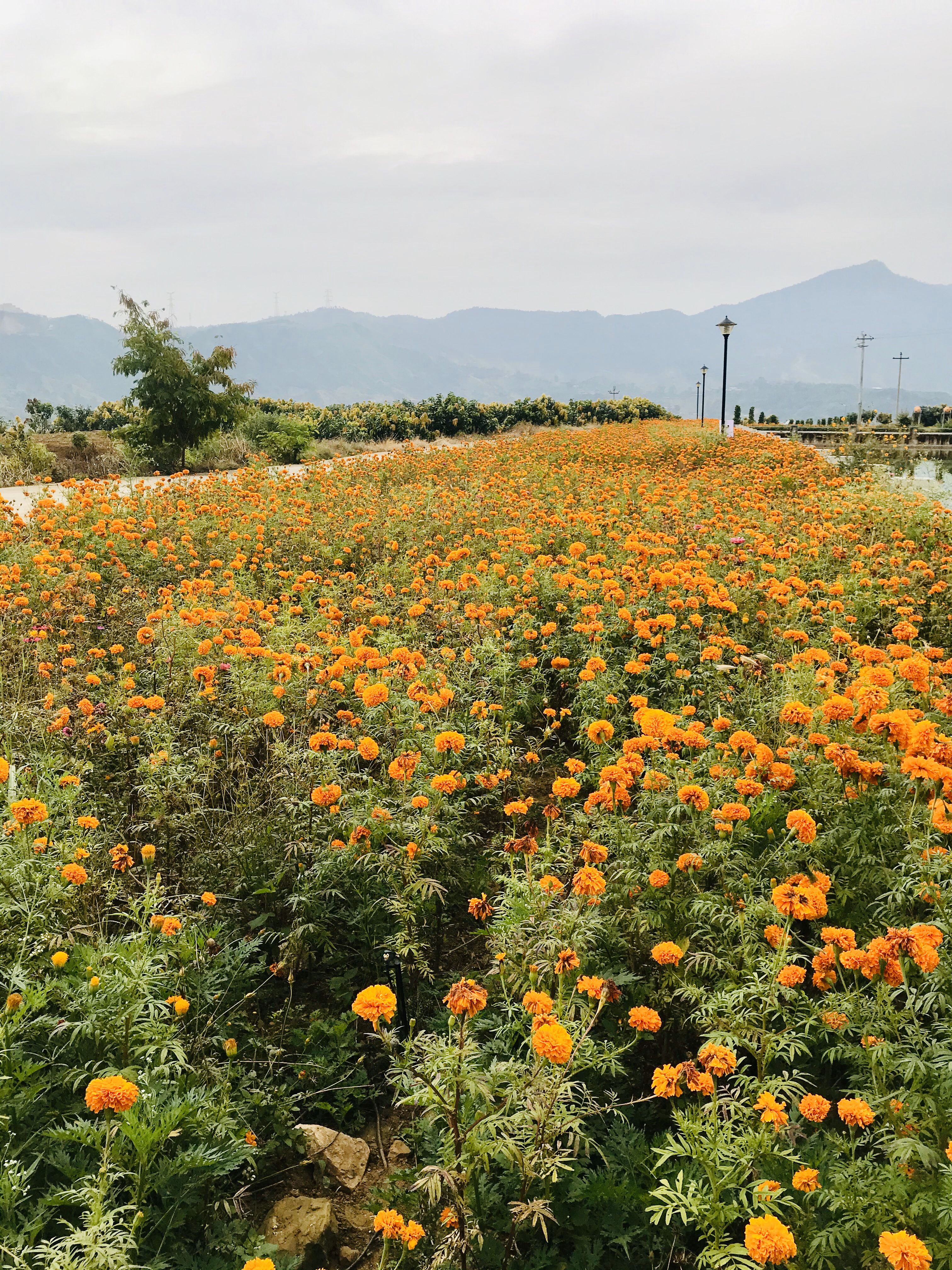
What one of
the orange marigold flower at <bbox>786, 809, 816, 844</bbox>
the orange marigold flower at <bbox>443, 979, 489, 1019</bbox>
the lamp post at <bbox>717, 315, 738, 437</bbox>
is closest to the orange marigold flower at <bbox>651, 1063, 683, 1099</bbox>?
the orange marigold flower at <bbox>443, 979, 489, 1019</bbox>

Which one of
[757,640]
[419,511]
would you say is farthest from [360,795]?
[419,511]

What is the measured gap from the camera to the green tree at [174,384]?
59.3 feet

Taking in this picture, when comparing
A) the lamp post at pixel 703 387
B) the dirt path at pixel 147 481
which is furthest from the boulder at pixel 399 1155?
the lamp post at pixel 703 387

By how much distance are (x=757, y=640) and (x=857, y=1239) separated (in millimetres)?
4485

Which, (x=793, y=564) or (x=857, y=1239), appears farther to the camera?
(x=793, y=564)

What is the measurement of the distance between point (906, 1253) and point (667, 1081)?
599 mm

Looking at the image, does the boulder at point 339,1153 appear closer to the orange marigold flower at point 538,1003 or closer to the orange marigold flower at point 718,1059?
the orange marigold flower at point 538,1003

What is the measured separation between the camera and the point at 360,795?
3.42 metres

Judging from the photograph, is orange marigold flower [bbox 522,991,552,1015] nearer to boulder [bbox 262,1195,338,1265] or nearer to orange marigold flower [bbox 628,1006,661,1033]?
orange marigold flower [bbox 628,1006,661,1033]

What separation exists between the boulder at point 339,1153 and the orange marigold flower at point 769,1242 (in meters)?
1.50

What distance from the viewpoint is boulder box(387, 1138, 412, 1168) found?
8.62 ft

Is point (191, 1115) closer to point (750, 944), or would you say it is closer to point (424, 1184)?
point (424, 1184)

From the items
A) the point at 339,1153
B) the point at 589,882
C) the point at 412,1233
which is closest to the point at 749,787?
the point at 589,882

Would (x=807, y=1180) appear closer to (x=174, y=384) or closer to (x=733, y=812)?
(x=733, y=812)
